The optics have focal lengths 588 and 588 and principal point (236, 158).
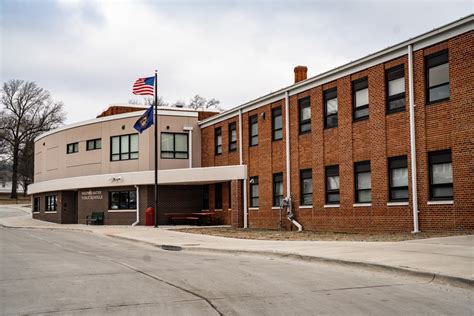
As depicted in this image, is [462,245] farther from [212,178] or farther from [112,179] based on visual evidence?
[112,179]

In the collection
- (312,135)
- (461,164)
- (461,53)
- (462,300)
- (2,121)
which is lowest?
(462,300)

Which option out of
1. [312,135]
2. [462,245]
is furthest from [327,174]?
[462,245]

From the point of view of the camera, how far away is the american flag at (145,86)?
112ft

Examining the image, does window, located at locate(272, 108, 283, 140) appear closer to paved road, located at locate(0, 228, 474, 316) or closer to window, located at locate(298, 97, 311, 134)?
window, located at locate(298, 97, 311, 134)

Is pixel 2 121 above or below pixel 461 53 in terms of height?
above

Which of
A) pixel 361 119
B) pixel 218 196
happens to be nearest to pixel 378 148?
pixel 361 119

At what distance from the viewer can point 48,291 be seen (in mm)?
10664

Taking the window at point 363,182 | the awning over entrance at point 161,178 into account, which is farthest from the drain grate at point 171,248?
the awning over entrance at point 161,178

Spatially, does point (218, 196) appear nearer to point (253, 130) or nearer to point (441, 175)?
point (253, 130)

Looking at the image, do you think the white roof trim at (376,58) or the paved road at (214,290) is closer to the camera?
the paved road at (214,290)

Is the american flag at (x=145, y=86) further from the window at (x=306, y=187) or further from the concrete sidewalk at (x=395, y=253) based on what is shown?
the concrete sidewalk at (x=395, y=253)

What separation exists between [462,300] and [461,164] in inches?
455

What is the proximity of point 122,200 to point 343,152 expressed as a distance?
18.7 metres

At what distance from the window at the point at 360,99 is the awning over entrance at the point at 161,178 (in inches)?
353
